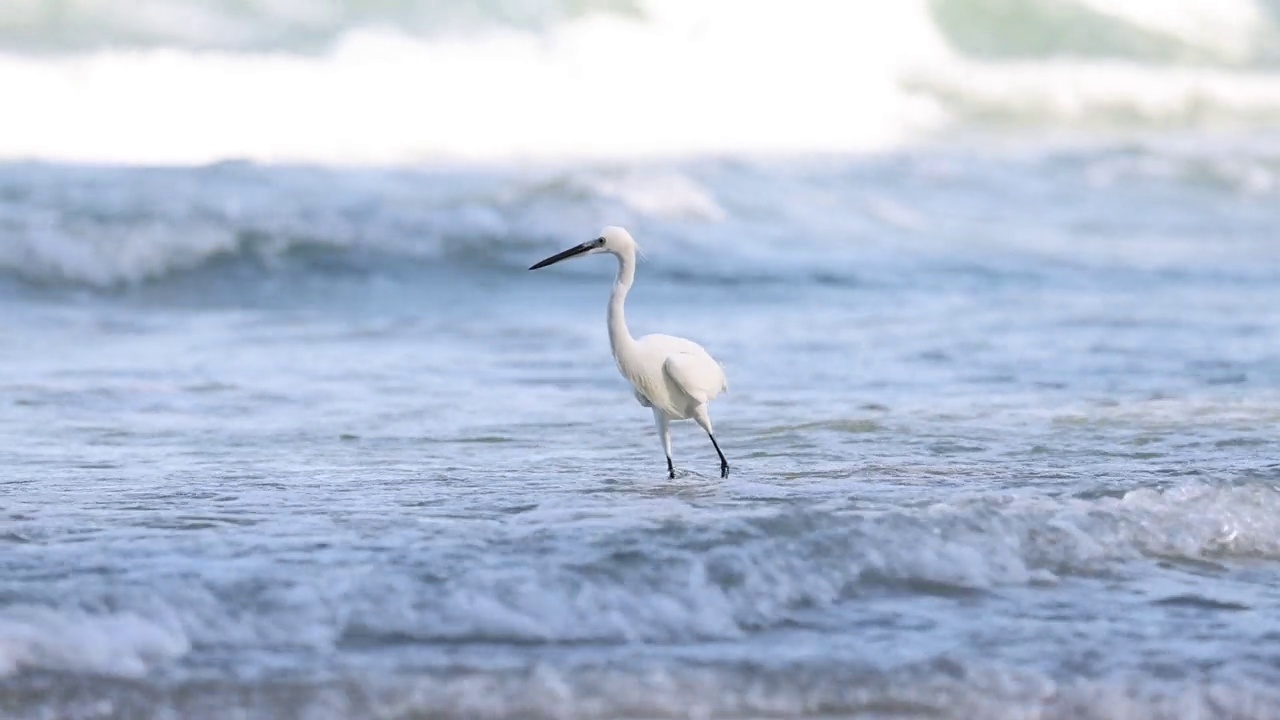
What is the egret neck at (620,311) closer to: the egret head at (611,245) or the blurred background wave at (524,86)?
the egret head at (611,245)

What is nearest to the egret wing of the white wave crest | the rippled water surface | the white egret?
the white egret

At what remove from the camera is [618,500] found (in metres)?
4.75

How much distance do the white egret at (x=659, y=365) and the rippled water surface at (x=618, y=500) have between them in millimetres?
212

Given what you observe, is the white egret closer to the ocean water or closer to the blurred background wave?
the ocean water

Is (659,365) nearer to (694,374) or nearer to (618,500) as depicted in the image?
(694,374)

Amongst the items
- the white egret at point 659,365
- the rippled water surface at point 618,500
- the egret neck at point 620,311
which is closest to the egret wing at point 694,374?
the white egret at point 659,365

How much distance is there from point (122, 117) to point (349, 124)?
2.71m

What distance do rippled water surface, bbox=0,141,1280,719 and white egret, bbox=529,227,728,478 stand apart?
212mm

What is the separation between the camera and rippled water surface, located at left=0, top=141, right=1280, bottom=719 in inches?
134

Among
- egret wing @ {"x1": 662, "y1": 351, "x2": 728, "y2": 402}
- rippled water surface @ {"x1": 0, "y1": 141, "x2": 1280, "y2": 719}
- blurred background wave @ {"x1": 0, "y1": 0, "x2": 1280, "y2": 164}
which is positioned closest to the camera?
rippled water surface @ {"x1": 0, "y1": 141, "x2": 1280, "y2": 719}

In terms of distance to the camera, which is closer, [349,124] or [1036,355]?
[1036,355]

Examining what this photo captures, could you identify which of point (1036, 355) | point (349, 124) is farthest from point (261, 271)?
point (349, 124)

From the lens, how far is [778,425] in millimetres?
6289

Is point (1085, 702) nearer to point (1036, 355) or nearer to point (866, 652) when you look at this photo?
point (866, 652)
